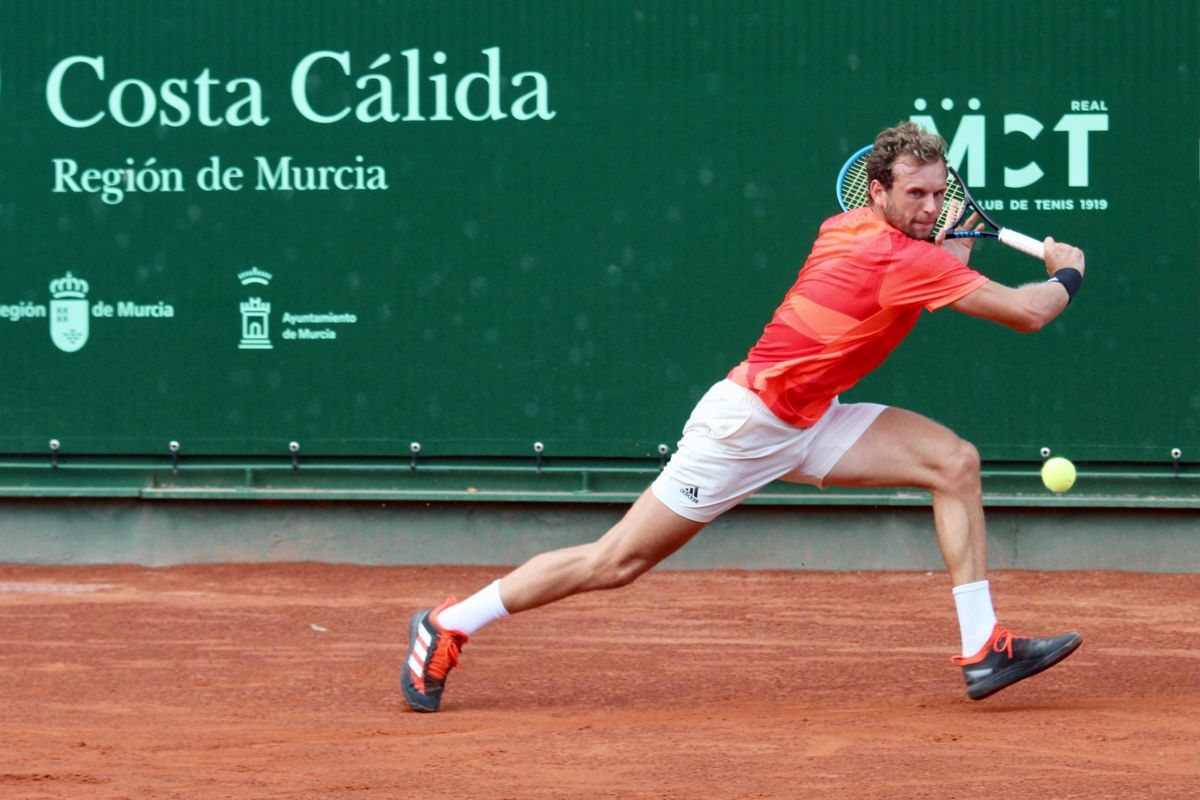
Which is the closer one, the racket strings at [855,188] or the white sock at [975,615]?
the white sock at [975,615]

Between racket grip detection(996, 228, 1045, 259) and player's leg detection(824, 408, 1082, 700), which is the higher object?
racket grip detection(996, 228, 1045, 259)

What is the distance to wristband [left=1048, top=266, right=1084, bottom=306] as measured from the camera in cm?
485

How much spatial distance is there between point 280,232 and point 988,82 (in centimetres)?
351

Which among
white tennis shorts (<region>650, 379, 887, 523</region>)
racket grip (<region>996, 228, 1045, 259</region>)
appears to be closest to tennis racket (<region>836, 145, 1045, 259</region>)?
racket grip (<region>996, 228, 1045, 259</region>)

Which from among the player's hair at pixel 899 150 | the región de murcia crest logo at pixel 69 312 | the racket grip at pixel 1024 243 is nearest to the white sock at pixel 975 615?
the racket grip at pixel 1024 243

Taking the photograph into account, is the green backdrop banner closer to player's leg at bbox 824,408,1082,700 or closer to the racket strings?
the racket strings

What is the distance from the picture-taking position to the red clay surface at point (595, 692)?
4137 mm

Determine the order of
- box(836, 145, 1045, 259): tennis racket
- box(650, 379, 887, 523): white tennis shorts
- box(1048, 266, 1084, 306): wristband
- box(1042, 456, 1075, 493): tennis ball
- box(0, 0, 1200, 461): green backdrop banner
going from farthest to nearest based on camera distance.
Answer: box(0, 0, 1200, 461): green backdrop banner, box(1042, 456, 1075, 493): tennis ball, box(836, 145, 1045, 259): tennis racket, box(650, 379, 887, 523): white tennis shorts, box(1048, 266, 1084, 306): wristband

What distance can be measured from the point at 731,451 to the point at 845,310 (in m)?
0.53

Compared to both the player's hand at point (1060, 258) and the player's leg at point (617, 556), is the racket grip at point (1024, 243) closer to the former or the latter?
the player's hand at point (1060, 258)

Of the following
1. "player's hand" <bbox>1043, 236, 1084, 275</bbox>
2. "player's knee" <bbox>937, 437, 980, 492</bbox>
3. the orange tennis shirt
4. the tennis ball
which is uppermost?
"player's hand" <bbox>1043, 236, 1084, 275</bbox>

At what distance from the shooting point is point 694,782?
4.06m

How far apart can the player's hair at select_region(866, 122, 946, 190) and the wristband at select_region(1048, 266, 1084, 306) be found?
0.47 meters

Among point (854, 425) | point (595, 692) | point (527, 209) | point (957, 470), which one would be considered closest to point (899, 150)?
point (854, 425)
